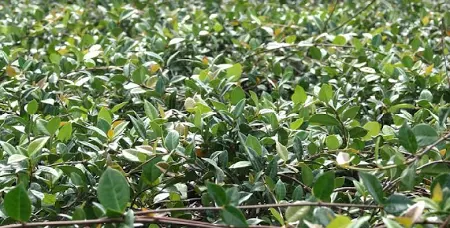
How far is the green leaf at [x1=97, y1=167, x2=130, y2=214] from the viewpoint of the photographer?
35.7 inches

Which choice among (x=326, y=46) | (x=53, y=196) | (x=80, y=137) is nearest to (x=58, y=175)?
(x=53, y=196)

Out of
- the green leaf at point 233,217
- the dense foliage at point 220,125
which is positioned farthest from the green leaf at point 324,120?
the green leaf at point 233,217

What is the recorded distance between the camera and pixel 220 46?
2354 mm

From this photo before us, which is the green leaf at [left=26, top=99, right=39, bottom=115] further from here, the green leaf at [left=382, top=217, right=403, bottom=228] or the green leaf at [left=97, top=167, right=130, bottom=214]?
the green leaf at [left=382, top=217, right=403, bottom=228]

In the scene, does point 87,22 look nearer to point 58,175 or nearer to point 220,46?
point 220,46

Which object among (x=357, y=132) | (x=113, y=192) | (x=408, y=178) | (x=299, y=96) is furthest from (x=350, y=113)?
(x=113, y=192)

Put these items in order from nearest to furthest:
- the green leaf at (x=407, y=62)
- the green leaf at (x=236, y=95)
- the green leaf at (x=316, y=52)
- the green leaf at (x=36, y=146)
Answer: the green leaf at (x=36, y=146) < the green leaf at (x=236, y=95) < the green leaf at (x=407, y=62) < the green leaf at (x=316, y=52)

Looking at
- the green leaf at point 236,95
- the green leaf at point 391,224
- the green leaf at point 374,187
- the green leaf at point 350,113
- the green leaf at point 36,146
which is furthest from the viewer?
the green leaf at point 236,95

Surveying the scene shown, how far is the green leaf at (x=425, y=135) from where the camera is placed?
1.03 metres

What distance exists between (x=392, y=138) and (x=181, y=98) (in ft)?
2.15

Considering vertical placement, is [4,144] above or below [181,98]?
above

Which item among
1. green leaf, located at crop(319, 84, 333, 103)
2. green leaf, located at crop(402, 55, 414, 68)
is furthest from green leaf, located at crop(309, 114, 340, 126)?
green leaf, located at crop(402, 55, 414, 68)

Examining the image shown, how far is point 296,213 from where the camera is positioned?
97 cm

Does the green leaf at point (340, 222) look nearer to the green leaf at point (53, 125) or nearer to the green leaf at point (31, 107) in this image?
the green leaf at point (53, 125)
